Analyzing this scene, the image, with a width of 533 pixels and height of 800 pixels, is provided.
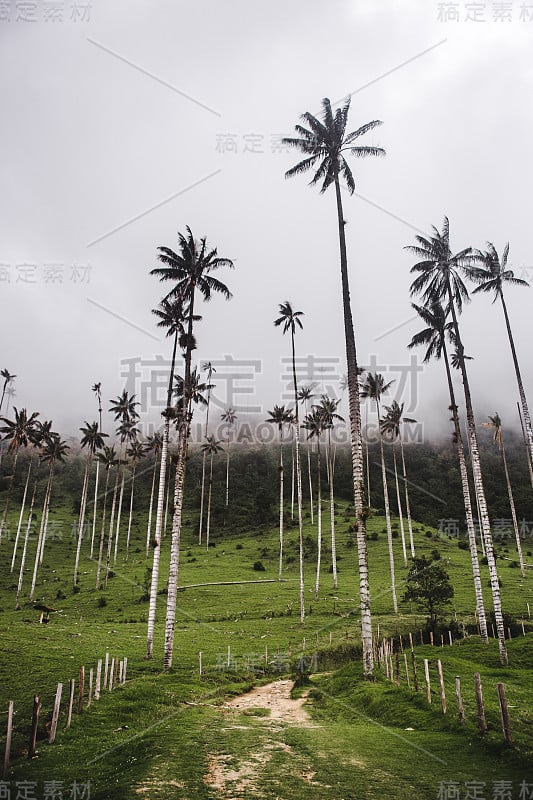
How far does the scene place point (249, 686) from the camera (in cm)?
2359

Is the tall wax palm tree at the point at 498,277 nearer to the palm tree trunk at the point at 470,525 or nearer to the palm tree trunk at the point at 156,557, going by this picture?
the palm tree trunk at the point at 470,525

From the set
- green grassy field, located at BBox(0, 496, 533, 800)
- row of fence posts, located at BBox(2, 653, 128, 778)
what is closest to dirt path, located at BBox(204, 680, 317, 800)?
green grassy field, located at BBox(0, 496, 533, 800)

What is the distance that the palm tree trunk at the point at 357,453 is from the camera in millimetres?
21156

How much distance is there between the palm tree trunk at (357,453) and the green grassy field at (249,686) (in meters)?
1.87

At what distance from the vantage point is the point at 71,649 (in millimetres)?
27828

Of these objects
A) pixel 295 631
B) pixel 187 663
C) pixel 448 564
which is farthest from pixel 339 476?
pixel 187 663

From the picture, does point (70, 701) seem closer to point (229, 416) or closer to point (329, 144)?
point (329, 144)

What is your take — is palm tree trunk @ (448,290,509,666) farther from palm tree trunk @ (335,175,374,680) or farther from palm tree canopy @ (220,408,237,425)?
palm tree canopy @ (220,408,237,425)

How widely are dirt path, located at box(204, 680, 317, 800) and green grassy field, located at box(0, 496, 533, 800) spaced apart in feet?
0.53

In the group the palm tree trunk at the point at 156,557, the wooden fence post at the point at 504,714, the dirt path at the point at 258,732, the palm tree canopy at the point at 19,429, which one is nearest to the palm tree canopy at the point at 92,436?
the palm tree canopy at the point at 19,429

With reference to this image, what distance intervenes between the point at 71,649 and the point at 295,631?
17450mm

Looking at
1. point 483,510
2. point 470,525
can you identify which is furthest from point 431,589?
point 483,510

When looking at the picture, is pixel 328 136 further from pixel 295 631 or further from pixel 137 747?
pixel 295 631

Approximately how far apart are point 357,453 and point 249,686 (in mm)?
12518
